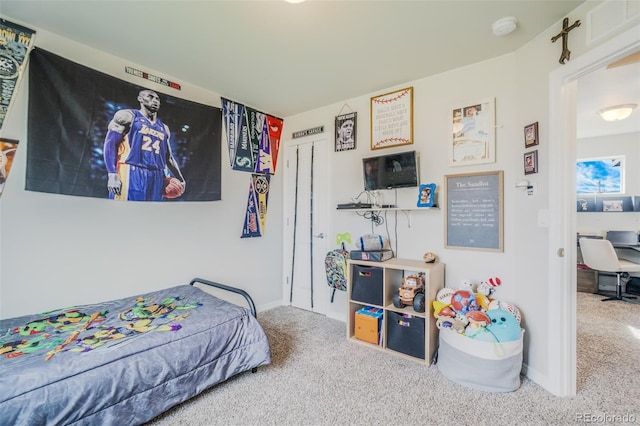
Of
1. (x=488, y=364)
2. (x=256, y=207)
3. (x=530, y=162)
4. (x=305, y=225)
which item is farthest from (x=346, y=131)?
(x=488, y=364)

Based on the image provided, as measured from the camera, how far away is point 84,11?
1853mm

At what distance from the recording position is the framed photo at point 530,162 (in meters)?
2.01

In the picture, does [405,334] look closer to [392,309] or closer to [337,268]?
[392,309]

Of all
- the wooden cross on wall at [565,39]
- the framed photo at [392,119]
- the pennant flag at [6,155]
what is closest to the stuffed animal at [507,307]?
the framed photo at [392,119]

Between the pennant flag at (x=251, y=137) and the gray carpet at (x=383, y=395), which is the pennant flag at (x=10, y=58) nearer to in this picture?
the pennant flag at (x=251, y=137)

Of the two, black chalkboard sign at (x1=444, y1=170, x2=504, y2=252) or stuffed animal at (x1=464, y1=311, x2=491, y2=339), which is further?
black chalkboard sign at (x1=444, y1=170, x2=504, y2=252)

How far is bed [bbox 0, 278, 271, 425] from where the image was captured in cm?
129

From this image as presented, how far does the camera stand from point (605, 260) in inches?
147

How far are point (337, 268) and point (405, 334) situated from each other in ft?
3.14

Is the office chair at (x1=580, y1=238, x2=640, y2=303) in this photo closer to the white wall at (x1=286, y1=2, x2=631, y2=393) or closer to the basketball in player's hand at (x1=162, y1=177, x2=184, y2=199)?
the white wall at (x1=286, y1=2, x2=631, y2=393)

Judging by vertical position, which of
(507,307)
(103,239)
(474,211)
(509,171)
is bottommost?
(507,307)

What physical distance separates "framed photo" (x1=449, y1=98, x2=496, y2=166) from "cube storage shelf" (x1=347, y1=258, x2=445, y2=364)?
0.96 meters

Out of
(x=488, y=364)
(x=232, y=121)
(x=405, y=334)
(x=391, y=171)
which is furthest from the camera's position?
(x=232, y=121)

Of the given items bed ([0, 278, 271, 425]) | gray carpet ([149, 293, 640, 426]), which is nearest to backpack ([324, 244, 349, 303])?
gray carpet ([149, 293, 640, 426])
